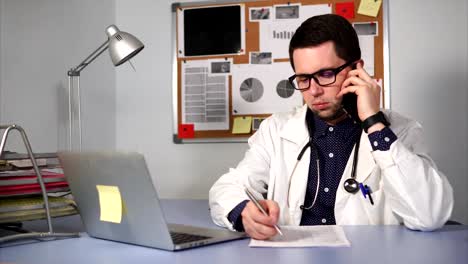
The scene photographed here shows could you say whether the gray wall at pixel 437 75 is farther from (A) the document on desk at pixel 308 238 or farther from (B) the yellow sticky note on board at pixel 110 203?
(B) the yellow sticky note on board at pixel 110 203

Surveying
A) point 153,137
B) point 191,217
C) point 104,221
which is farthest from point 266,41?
point 104,221

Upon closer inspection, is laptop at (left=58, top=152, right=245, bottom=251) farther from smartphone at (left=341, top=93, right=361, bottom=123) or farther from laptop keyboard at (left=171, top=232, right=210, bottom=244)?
smartphone at (left=341, top=93, right=361, bottom=123)

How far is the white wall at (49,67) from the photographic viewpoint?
1.84 m

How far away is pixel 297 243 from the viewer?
114 centimetres

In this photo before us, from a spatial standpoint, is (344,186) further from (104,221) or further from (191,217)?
(104,221)

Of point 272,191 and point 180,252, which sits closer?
point 180,252

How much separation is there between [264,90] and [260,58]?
0.17m

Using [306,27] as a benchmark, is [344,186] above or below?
below

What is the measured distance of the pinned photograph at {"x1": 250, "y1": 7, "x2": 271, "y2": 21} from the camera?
2.61 metres

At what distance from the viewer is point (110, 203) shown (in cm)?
116

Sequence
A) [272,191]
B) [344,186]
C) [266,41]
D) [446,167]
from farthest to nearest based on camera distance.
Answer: [266,41], [446,167], [272,191], [344,186]

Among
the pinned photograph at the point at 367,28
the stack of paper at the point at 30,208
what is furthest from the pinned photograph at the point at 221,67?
the stack of paper at the point at 30,208

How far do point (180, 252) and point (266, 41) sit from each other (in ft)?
5.63

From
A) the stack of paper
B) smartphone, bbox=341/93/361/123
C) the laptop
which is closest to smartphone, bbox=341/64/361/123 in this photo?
smartphone, bbox=341/93/361/123
